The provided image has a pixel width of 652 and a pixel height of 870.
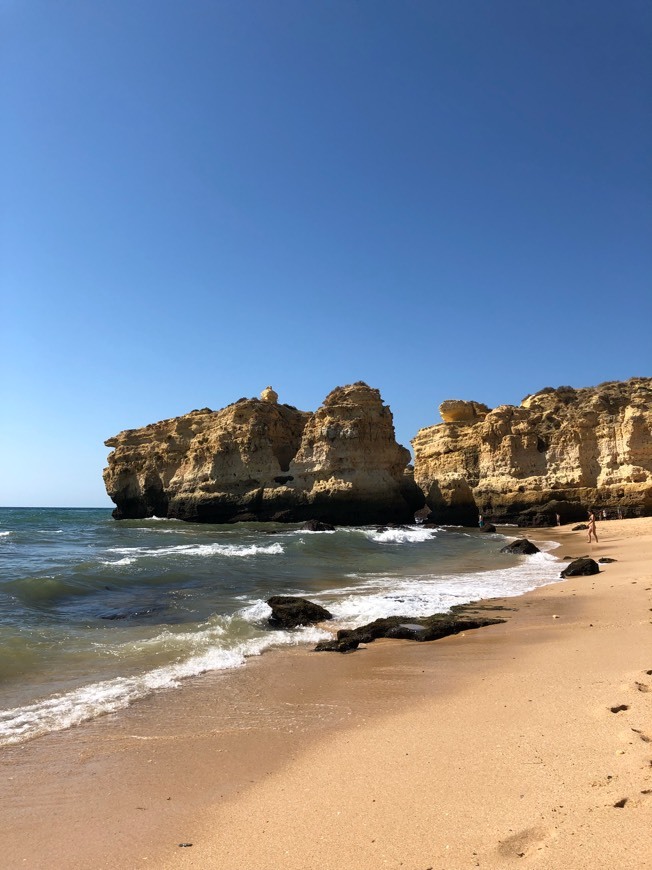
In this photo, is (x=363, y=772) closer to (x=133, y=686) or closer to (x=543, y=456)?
(x=133, y=686)

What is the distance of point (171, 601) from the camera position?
36.2 ft

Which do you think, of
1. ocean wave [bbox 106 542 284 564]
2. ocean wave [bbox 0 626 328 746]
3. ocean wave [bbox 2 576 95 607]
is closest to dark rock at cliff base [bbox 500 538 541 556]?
ocean wave [bbox 106 542 284 564]

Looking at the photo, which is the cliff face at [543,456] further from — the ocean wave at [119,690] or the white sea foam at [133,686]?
the ocean wave at [119,690]

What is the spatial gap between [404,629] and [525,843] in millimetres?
5360

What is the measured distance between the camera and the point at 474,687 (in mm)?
5234

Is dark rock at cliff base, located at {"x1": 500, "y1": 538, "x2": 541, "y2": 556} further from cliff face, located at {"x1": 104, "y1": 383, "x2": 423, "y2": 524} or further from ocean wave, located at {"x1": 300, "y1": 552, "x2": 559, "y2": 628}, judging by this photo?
cliff face, located at {"x1": 104, "y1": 383, "x2": 423, "y2": 524}

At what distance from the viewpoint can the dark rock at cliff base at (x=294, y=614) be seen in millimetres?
8641

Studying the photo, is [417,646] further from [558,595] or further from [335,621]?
[558,595]

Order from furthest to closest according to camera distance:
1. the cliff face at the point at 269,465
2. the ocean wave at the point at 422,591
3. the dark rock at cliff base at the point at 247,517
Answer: the dark rock at cliff base at the point at 247,517, the cliff face at the point at 269,465, the ocean wave at the point at 422,591

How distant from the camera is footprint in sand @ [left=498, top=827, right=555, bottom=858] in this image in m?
2.44

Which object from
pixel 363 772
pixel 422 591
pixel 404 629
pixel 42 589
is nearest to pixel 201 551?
pixel 42 589

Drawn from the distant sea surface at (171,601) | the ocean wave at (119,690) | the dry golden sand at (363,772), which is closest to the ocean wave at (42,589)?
the distant sea surface at (171,601)

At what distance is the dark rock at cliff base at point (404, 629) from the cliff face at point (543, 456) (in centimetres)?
2421

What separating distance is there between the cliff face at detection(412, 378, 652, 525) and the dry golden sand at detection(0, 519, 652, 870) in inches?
1004
